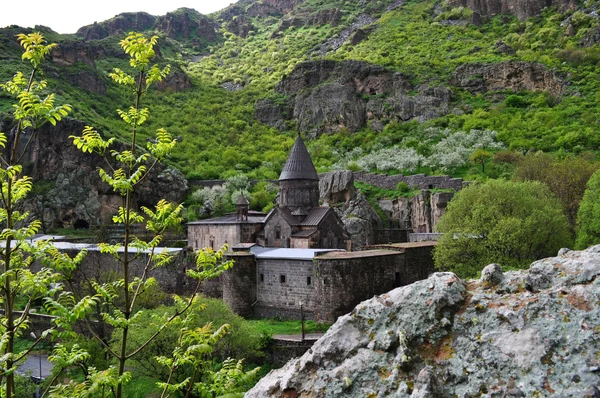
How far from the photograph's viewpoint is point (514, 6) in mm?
90875

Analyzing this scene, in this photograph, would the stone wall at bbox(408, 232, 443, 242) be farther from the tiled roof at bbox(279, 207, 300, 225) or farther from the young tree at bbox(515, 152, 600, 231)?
the tiled roof at bbox(279, 207, 300, 225)

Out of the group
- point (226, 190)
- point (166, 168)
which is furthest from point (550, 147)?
point (166, 168)

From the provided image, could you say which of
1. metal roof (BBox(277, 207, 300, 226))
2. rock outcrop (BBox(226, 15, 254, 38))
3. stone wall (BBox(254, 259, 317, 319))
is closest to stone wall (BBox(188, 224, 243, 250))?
metal roof (BBox(277, 207, 300, 226))

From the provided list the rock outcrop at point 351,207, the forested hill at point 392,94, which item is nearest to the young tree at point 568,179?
the rock outcrop at point 351,207

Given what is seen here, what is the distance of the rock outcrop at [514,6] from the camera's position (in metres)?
85.7

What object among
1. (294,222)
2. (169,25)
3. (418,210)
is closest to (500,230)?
(294,222)

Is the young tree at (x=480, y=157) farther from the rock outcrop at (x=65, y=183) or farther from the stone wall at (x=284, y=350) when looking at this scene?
the rock outcrop at (x=65, y=183)

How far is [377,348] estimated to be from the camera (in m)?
5.36

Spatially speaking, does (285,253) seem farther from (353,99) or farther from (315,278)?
(353,99)

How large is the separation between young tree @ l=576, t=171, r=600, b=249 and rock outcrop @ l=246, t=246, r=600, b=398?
19.9 m

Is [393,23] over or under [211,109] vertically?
over

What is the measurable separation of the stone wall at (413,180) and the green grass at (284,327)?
63.1ft

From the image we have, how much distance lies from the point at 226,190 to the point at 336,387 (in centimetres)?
4494

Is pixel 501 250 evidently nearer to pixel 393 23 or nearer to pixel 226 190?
pixel 226 190
